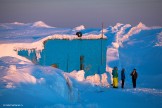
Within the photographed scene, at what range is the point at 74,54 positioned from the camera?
2245 cm

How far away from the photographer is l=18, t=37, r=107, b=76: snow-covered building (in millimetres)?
20383

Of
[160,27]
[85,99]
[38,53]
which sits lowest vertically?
[85,99]

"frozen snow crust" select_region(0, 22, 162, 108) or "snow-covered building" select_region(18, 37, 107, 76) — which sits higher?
"snow-covered building" select_region(18, 37, 107, 76)

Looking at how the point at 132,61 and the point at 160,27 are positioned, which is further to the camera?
the point at 160,27

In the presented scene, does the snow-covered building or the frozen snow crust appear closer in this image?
the frozen snow crust

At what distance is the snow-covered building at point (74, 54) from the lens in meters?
20.4

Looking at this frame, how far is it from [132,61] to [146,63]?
2.04 m

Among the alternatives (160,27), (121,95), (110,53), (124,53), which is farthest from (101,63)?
(160,27)

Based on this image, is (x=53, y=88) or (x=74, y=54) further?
(x=74, y=54)

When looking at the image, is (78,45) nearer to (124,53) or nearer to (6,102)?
(6,102)

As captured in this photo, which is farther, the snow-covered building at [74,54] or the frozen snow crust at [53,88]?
the snow-covered building at [74,54]

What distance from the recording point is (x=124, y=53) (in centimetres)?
3853

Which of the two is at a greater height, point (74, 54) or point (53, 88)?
point (74, 54)

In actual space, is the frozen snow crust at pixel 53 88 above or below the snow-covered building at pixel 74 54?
below
